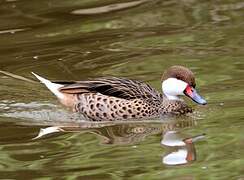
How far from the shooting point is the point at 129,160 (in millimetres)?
8109

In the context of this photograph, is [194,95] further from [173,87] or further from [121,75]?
[121,75]

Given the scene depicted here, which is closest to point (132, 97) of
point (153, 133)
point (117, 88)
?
point (117, 88)

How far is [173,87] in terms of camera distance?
9984mm

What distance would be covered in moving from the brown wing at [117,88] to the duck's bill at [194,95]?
0.35m

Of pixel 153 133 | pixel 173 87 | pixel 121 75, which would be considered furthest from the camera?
pixel 121 75

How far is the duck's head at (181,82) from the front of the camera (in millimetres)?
9812

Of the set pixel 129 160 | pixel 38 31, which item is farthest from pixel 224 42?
pixel 129 160

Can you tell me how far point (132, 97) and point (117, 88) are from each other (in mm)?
193

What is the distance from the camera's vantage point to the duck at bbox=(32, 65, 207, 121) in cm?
980

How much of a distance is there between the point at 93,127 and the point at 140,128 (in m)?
0.51

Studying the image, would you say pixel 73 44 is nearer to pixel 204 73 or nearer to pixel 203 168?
pixel 204 73

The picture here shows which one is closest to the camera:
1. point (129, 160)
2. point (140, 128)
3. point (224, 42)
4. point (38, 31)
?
point (129, 160)

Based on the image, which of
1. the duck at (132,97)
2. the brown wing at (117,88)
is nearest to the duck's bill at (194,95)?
the duck at (132,97)

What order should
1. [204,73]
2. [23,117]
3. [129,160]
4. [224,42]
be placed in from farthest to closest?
[224,42] < [204,73] < [23,117] < [129,160]
